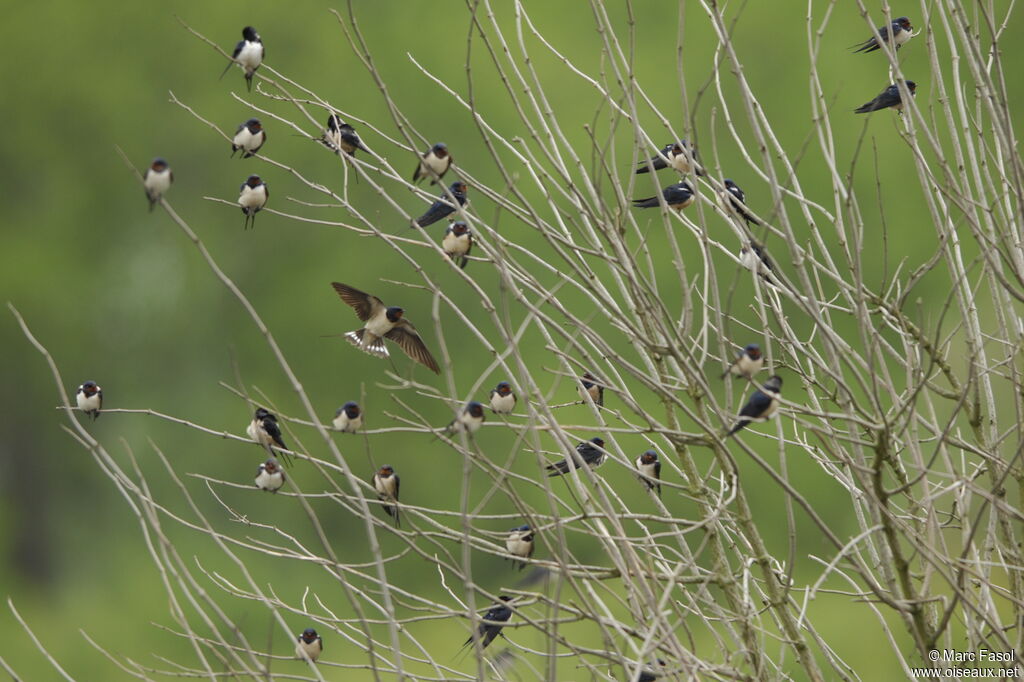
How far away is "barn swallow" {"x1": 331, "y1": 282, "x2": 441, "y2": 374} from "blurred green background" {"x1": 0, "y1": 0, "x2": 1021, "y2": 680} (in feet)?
12.7

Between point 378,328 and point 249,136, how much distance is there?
97 cm

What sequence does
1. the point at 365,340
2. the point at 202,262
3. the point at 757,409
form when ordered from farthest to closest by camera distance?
the point at 202,262 < the point at 365,340 < the point at 757,409

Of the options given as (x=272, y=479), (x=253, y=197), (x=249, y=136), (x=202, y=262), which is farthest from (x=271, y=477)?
(x=202, y=262)

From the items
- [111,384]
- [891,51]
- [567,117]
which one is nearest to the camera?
[891,51]

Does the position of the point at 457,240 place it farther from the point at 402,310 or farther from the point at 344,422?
the point at 344,422

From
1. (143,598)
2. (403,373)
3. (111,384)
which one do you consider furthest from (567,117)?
(143,598)

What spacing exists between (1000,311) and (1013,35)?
495 centimetres

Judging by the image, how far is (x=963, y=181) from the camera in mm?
3137

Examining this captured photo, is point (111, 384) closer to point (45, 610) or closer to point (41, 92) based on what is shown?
point (45, 610)

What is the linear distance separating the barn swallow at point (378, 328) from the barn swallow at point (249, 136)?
2.10 feet

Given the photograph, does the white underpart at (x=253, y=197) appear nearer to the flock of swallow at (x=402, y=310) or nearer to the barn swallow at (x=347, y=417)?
the flock of swallow at (x=402, y=310)

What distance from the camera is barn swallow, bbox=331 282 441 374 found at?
4.69 metres

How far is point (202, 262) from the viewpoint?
10.7 m

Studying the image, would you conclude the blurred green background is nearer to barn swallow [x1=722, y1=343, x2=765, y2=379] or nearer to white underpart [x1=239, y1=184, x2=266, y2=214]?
white underpart [x1=239, y1=184, x2=266, y2=214]
